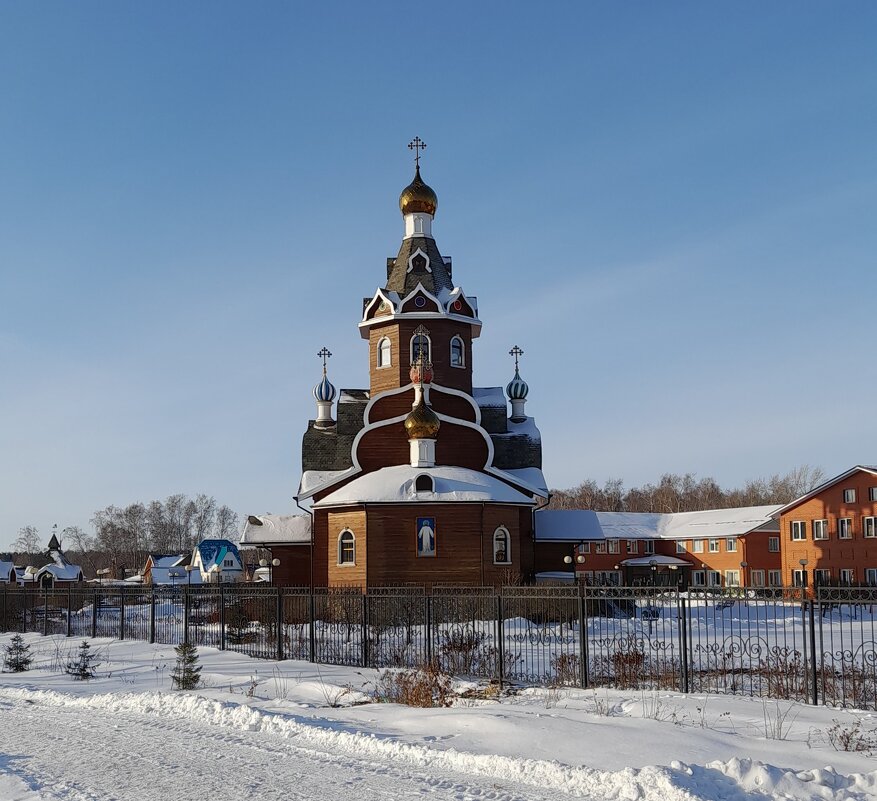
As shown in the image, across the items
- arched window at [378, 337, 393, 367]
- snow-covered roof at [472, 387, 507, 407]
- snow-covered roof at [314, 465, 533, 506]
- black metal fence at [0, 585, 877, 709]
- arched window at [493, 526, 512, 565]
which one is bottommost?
black metal fence at [0, 585, 877, 709]

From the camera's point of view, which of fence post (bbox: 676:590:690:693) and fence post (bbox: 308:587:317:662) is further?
fence post (bbox: 308:587:317:662)

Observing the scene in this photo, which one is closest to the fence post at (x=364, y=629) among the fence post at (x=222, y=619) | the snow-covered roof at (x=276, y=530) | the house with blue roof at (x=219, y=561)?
the fence post at (x=222, y=619)

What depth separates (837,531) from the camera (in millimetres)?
42000

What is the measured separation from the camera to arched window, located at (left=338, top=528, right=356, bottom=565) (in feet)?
91.8

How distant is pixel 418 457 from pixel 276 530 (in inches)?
259

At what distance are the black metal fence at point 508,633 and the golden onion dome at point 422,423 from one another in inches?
288

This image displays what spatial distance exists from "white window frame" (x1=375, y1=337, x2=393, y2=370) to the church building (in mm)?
49

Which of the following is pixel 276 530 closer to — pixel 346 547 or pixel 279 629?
pixel 346 547

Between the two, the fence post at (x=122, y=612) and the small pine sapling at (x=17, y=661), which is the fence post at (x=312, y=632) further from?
the fence post at (x=122, y=612)

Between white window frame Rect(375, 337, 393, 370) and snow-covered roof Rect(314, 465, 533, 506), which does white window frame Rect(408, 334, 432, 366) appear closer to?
white window frame Rect(375, 337, 393, 370)

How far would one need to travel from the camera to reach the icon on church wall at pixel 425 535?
Result: 27.5 meters

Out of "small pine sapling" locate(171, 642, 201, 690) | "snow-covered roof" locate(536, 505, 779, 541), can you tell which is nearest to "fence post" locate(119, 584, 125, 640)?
"small pine sapling" locate(171, 642, 201, 690)

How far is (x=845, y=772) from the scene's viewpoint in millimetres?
7562

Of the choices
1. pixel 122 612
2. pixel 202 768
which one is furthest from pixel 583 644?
pixel 122 612
